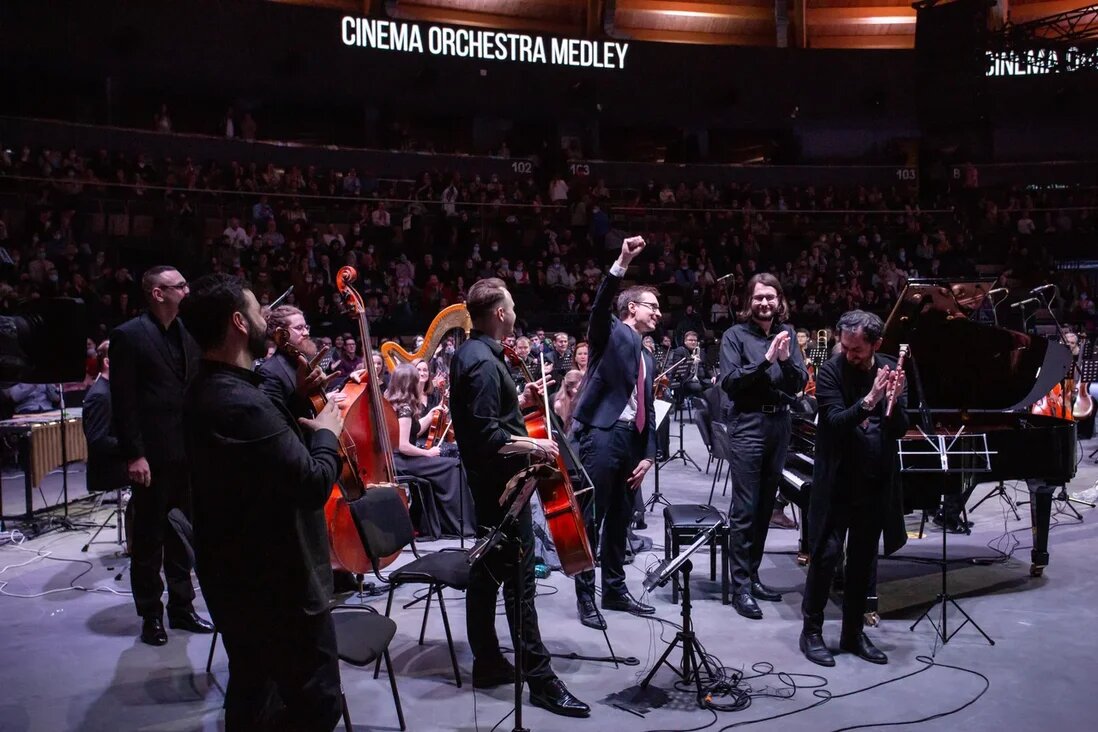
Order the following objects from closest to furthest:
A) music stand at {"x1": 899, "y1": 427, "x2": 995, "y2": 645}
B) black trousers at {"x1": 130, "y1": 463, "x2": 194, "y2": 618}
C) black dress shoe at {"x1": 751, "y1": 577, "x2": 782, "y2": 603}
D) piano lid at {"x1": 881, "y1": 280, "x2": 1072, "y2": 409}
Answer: black trousers at {"x1": 130, "y1": 463, "x2": 194, "y2": 618} < music stand at {"x1": 899, "y1": 427, "x2": 995, "y2": 645} < black dress shoe at {"x1": 751, "y1": 577, "x2": 782, "y2": 603} < piano lid at {"x1": 881, "y1": 280, "x2": 1072, "y2": 409}

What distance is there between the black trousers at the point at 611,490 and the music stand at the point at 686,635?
36.5 inches

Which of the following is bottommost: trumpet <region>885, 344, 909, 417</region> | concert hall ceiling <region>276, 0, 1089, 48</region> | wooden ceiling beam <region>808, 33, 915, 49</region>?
trumpet <region>885, 344, 909, 417</region>

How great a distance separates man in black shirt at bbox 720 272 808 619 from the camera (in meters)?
5.29

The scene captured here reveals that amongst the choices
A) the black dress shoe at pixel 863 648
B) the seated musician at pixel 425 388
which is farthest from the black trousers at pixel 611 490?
the seated musician at pixel 425 388

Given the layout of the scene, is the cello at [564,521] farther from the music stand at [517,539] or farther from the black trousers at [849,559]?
the black trousers at [849,559]

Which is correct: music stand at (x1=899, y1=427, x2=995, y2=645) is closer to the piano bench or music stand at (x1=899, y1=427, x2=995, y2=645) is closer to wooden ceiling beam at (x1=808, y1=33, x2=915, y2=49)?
the piano bench

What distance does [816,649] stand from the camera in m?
4.68

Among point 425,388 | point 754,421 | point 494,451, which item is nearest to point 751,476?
point 754,421

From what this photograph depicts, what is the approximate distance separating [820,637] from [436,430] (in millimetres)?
3870

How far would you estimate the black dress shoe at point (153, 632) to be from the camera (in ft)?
16.3

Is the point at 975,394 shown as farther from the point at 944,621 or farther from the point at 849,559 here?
the point at 849,559

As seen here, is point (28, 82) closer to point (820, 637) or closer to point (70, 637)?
point (70, 637)

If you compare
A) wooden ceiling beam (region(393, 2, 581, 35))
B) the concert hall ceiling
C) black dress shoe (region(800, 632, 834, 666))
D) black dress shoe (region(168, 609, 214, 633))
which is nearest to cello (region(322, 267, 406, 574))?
black dress shoe (region(168, 609, 214, 633))

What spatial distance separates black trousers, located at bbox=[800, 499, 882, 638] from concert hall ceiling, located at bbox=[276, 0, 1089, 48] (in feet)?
63.3
